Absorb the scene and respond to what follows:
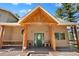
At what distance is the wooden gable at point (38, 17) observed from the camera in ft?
23.9

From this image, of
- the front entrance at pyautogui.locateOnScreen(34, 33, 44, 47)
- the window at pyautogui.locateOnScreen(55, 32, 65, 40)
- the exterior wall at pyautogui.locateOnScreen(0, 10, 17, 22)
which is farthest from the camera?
the exterior wall at pyautogui.locateOnScreen(0, 10, 17, 22)

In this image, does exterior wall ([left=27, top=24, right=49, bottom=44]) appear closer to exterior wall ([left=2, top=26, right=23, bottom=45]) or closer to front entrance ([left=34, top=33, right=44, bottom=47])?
front entrance ([left=34, top=33, right=44, bottom=47])

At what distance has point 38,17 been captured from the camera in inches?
289

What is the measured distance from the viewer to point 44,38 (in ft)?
29.7

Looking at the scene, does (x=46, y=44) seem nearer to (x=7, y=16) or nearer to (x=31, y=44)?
(x=31, y=44)

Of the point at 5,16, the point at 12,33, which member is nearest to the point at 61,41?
the point at 12,33

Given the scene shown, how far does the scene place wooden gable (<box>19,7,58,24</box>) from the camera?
23.9 ft

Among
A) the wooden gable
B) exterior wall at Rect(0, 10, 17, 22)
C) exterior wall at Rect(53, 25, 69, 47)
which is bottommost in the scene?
exterior wall at Rect(53, 25, 69, 47)

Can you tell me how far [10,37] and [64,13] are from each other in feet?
22.0

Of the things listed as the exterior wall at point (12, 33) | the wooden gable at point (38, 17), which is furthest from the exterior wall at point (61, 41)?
the exterior wall at point (12, 33)

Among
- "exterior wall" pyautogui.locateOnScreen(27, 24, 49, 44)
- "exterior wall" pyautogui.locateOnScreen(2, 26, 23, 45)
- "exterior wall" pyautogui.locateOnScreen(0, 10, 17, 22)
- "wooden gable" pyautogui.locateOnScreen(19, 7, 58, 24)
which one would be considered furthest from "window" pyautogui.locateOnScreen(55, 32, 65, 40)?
"exterior wall" pyautogui.locateOnScreen(0, 10, 17, 22)

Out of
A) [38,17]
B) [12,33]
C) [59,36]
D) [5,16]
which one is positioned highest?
[5,16]

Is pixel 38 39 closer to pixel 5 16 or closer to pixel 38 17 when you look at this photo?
pixel 38 17

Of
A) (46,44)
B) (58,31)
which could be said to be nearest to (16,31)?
(46,44)
